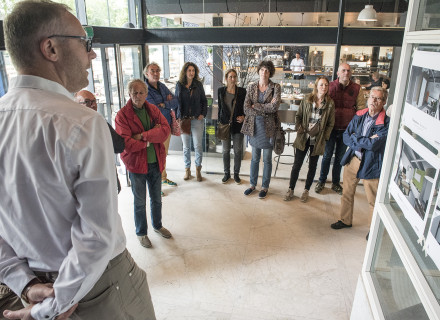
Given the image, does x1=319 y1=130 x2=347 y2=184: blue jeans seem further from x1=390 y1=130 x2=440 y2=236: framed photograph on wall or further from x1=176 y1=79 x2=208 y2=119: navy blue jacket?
x1=390 y1=130 x2=440 y2=236: framed photograph on wall

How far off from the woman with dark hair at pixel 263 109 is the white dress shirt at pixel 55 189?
327 centimetres

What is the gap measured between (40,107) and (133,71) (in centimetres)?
438

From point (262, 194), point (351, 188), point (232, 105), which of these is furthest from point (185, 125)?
point (351, 188)

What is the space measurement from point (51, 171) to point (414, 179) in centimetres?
155

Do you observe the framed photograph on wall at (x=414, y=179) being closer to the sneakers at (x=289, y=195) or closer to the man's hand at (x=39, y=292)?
the man's hand at (x=39, y=292)

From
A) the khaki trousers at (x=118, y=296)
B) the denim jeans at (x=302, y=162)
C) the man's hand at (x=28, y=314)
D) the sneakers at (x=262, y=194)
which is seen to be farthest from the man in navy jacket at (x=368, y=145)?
the man's hand at (x=28, y=314)

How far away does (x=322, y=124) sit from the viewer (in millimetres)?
4070

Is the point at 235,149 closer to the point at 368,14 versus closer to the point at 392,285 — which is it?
the point at 368,14

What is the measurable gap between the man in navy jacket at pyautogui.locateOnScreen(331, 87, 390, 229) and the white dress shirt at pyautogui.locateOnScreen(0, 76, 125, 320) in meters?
2.75

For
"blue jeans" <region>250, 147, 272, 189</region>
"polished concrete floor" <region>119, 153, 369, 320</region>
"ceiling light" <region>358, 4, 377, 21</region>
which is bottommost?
"polished concrete floor" <region>119, 153, 369, 320</region>

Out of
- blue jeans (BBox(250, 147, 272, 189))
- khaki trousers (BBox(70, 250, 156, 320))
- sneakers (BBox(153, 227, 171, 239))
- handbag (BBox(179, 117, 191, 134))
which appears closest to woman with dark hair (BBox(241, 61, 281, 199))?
blue jeans (BBox(250, 147, 272, 189))

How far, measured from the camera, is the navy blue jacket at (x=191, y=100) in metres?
4.65

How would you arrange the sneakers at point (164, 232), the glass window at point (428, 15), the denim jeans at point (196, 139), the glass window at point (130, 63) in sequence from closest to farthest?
the glass window at point (428, 15)
the sneakers at point (164, 232)
the glass window at point (130, 63)
the denim jeans at point (196, 139)

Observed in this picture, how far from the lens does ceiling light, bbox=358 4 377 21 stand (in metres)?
4.44
